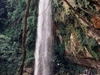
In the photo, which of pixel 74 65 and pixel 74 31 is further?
pixel 74 65

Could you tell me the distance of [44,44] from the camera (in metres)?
9.06

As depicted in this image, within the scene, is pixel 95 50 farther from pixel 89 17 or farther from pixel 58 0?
pixel 58 0

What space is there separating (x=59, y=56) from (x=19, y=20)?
9.07ft

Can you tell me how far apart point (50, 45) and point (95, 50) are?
2.59 m

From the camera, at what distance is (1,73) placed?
29.4 ft

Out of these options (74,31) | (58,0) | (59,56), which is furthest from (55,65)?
(58,0)

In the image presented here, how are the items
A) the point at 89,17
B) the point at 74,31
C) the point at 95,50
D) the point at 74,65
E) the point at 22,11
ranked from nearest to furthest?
the point at 89,17 < the point at 95,50 < the point at 74,31 < the point at 74,65 < the point at 22,11

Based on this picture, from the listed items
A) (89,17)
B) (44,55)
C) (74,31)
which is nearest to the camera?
(89,17)

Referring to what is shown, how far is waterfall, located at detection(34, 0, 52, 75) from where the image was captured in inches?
345

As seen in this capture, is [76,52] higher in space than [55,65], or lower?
higher

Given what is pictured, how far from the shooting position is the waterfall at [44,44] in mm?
8766

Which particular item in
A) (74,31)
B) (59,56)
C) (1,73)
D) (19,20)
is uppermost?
(19,20)

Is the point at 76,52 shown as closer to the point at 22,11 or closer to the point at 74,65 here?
the point at 74,65

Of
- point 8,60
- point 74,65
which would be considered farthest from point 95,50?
point 8,60
